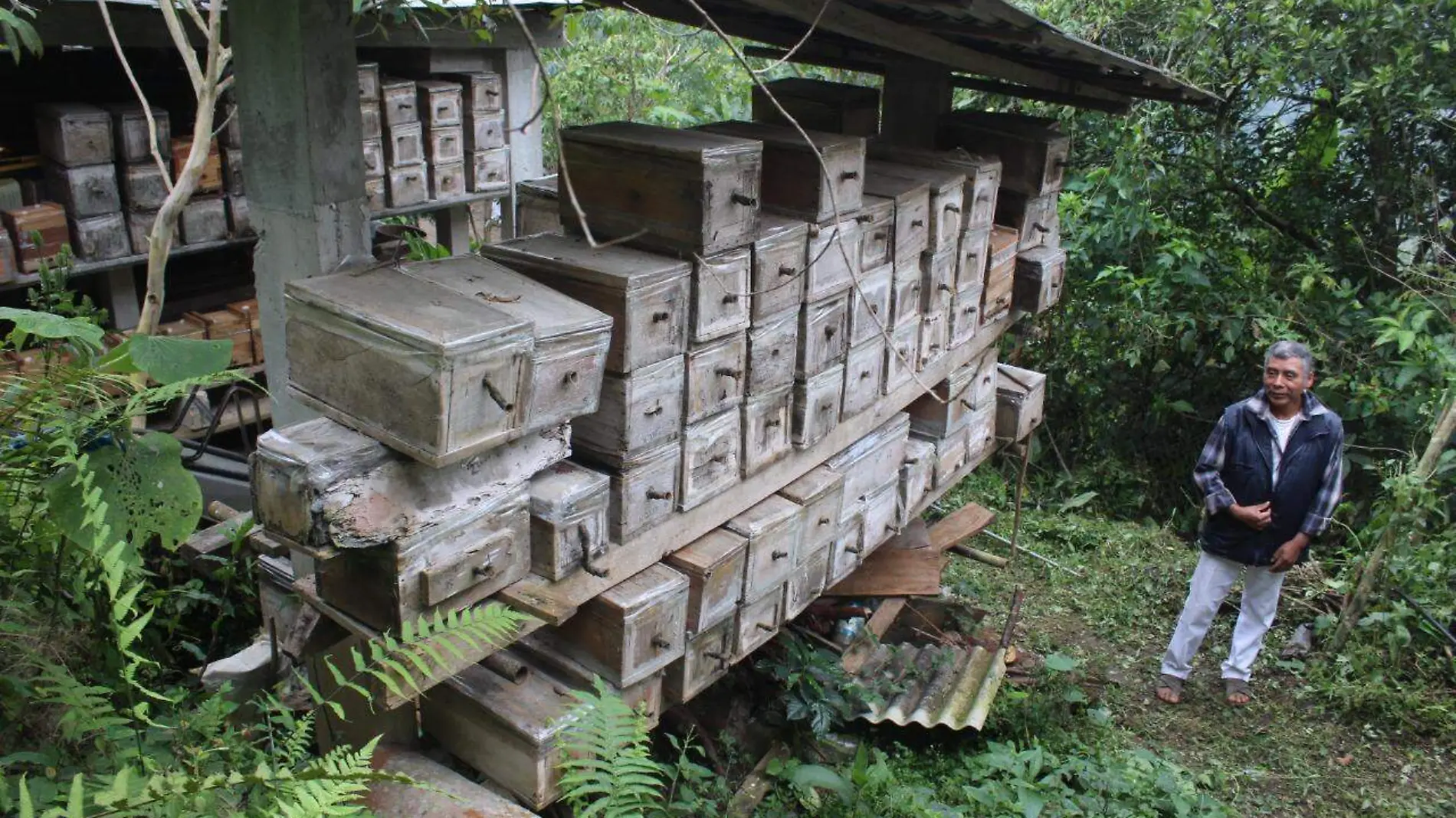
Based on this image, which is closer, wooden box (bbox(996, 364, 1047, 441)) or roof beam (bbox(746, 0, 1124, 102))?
roof beam (bbox(746, 0, 1124, 102))

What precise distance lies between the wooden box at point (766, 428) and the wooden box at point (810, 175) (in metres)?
0.59

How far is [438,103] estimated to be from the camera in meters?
7.16

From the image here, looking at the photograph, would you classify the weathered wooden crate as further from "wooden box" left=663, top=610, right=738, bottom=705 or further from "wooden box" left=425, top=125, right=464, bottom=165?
"wooden box" left=425, top=125, right=464, bottom=165

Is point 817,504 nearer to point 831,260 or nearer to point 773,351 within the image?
point 773,351

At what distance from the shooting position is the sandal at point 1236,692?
5562mm

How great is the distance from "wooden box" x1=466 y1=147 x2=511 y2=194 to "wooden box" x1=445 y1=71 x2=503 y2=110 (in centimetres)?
31

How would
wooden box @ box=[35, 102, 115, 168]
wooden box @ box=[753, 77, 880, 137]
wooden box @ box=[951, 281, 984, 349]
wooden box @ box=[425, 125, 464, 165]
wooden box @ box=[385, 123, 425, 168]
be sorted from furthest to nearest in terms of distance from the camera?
wooden box @ box=[425, 125, 464, 165] < wooden box @ box=[385, 123, 425, 168] < wooden box @ box=[35, 102, 115, 168] < wooden box @ box=[753, 77, 880, 137] < wooden box @ box=[951, 281, 984, 349]

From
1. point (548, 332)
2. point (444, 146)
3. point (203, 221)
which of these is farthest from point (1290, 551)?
point (203, 221)

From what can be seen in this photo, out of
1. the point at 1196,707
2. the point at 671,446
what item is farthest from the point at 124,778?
the point at 1196,707

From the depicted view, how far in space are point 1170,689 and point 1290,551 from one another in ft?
3.08

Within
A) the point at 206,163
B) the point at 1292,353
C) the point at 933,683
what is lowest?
the point at 933,683

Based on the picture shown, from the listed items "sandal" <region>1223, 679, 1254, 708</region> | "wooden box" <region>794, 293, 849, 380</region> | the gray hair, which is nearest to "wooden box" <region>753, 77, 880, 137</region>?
"wooden box" <region>794, 293, 849, 380</region>

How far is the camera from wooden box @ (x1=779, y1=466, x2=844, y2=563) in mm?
3906

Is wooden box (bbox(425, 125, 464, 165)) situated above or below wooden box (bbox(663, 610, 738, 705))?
above
